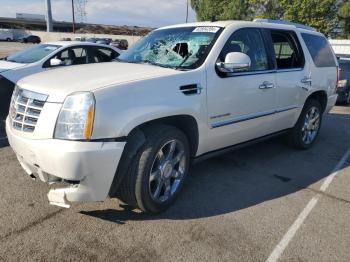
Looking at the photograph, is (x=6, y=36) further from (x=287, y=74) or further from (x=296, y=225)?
(x=296, y=225)

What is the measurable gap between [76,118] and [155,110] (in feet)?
2.31

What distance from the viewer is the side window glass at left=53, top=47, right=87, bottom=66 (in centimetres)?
770

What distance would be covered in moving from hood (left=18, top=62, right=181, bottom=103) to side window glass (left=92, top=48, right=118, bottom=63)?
4.42 metres

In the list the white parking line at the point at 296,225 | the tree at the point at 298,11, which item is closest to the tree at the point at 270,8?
the tree at the point at 298,11

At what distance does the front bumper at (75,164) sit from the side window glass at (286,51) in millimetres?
2852

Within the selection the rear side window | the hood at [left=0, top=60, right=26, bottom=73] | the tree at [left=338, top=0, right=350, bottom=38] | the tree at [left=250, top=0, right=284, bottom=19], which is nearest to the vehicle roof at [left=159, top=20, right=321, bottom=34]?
the rear side window

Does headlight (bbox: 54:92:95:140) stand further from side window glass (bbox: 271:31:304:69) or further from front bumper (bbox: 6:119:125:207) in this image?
side window glass (bbox: 271:31:304:69)

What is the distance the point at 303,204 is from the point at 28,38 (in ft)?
191

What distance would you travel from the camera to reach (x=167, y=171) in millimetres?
3682

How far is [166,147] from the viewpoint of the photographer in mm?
3613

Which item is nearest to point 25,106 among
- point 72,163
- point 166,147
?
point 72,163

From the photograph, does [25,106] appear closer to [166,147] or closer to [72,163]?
[72,163]

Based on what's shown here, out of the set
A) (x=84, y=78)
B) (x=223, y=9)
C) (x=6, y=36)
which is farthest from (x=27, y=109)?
(x=6, y=36)

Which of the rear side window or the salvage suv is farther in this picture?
the rear side window
